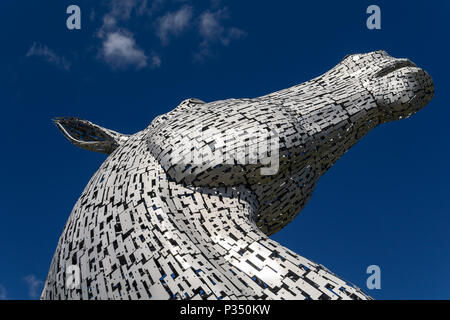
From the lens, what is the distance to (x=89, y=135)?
17.4 ft

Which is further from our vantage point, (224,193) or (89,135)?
(89,135)

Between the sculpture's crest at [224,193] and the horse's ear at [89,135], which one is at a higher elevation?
the horse's ear at [89,135]

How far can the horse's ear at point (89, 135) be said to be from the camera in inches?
200

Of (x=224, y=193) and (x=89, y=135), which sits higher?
(x=89, y=135)

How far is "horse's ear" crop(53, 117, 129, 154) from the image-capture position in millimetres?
5078

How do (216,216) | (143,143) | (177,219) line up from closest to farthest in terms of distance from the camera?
(177,219)
(216,216)
(143,143)

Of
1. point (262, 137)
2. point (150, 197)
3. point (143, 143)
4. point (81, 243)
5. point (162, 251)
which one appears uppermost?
point (143, 143)

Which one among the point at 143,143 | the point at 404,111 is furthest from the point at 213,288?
the point at 404,111

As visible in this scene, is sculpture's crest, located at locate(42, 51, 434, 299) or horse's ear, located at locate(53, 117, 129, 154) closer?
sculpture's crest, located at locate(42, 51, 434, 299)

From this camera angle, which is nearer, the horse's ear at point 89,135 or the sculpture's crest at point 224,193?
the sculpture's crest at point 224,193

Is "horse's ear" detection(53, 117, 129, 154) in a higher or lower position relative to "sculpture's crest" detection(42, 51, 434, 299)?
higher

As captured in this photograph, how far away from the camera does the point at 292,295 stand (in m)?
2.80

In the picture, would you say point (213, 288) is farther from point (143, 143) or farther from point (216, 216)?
point (143, 143)
